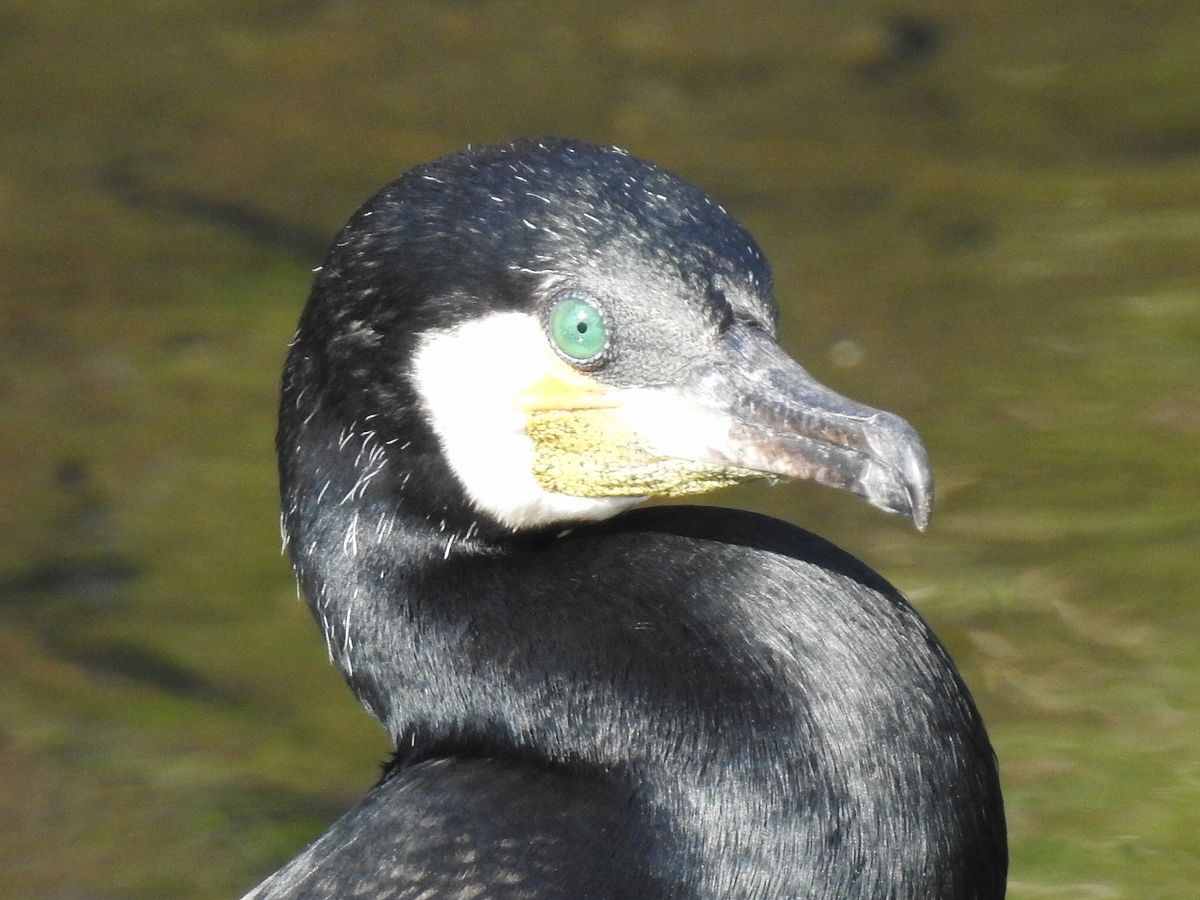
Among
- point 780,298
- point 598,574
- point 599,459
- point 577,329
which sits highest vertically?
point 780,298

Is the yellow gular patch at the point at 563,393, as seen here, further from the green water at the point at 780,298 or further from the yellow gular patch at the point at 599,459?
the green water at the point at 780,298

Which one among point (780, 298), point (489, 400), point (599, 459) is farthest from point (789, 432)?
point (780, 298)

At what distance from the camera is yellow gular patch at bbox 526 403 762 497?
10.1 feet

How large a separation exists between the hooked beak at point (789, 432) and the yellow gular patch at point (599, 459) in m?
0.03

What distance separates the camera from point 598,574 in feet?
10.1

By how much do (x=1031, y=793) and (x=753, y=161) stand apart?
3006mm

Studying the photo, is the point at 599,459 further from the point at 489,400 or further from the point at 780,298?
the point at 780,298

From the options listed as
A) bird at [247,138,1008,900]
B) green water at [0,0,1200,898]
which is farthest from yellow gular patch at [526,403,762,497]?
green water at [0,0,1200,898]

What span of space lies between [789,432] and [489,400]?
0.42 meters

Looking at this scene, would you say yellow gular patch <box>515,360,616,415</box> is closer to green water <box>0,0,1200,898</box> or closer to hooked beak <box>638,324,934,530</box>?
hooked beak <box>638,324,934,530</box>

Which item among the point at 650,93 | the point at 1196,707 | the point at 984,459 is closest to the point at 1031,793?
the point at 1196,707

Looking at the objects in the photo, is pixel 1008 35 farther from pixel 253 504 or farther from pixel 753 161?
pixel 253 504

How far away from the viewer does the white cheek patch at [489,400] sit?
3.01 metres

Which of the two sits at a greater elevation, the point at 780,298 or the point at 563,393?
the point at 780,298
